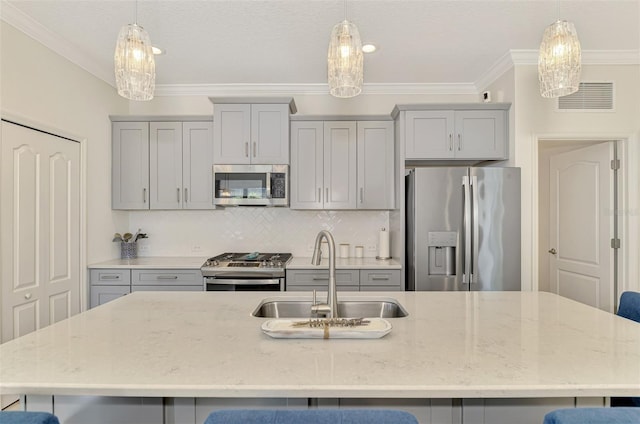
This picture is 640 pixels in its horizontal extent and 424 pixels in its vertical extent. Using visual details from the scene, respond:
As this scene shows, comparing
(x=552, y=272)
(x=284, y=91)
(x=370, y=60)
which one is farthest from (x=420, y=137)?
(x=552, y=272)

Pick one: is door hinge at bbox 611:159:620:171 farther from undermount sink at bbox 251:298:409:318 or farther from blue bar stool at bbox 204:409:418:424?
blue bar stool at bbox 204:409:418:424

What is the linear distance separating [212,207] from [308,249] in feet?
3.57

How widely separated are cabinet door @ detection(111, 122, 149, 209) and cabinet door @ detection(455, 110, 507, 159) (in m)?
3.05

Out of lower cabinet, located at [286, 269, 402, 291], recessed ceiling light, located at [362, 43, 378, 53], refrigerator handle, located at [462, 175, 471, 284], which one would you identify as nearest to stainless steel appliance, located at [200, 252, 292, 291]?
lower cabinet, located at [286, 269, 402, 291]

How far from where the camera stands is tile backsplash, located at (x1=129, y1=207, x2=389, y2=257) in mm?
3844

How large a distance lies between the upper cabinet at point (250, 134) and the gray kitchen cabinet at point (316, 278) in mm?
1077

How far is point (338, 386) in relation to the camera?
936 mm

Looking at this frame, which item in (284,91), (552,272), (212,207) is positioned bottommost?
(552,272)

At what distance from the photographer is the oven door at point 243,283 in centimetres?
315

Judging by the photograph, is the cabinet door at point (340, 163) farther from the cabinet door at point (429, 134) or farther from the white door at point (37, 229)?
the white door at point (37, 229)

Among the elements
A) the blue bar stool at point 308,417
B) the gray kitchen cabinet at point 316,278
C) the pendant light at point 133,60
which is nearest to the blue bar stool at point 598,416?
the blue bar stool at point 308,417

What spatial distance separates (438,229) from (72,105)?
328 centimetres

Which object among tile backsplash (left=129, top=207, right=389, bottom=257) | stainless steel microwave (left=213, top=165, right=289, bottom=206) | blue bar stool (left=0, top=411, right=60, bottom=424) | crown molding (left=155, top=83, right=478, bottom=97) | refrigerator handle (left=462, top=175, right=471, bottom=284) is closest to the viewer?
blue bar stool (left=0, top=411, right=60, bottom=424)

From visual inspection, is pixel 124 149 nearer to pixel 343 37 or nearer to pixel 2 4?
pixel 2 4
